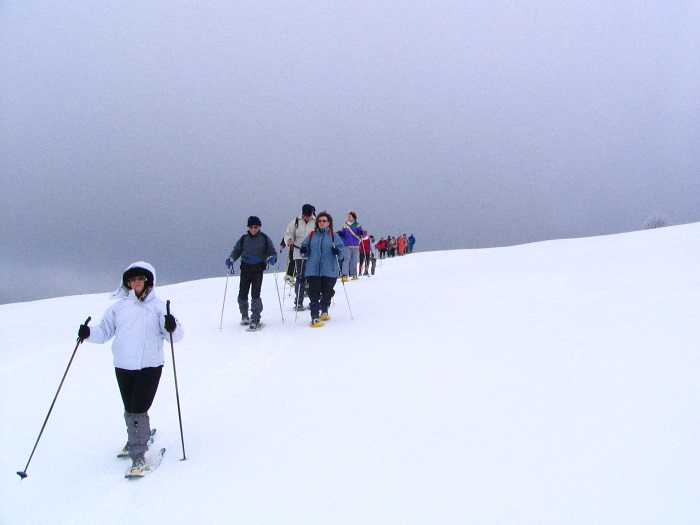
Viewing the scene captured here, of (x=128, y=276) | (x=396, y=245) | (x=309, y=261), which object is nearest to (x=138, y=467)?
(x=128, y=276)

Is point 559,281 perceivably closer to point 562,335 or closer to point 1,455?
point 562,335

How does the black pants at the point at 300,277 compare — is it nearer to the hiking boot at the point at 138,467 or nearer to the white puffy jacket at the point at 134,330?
the white puffy jacket at the point at 134,330

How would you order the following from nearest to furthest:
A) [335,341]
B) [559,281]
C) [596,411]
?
[596,411] < [335,341] < [559,281]

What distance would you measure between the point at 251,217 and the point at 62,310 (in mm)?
8084

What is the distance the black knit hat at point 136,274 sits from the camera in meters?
3.89

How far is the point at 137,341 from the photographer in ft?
12.6

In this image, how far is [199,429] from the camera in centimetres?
447

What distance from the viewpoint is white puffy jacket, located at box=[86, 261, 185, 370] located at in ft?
12.5

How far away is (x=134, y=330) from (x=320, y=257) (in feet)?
16.3

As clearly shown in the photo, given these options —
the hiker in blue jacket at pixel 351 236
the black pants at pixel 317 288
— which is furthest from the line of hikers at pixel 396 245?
the black pants at pixel 317 288

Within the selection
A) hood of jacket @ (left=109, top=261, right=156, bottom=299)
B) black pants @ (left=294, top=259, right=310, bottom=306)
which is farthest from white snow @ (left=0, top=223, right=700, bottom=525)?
black pants @ (left=294, top=259, right=310, bottom=306)

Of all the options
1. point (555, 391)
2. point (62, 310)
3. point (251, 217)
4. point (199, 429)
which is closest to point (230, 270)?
point (251, 217)

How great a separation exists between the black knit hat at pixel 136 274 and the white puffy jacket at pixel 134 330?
3 cm

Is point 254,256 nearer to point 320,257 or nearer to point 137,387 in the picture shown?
point 320,257
